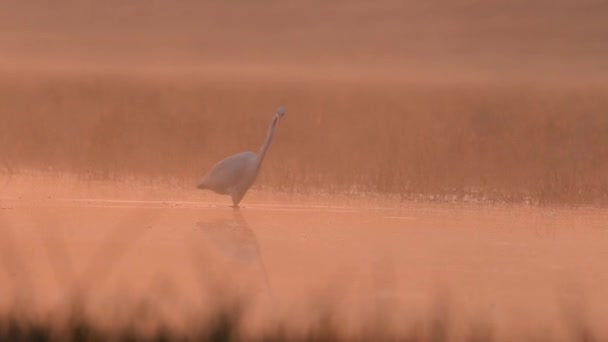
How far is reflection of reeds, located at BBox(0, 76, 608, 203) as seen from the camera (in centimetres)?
1066

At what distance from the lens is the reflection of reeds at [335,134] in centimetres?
1066

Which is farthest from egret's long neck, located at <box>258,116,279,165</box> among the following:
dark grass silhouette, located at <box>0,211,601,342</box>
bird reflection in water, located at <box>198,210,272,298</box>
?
dark grass silhouette, located at <box>0,211,601,342</box>

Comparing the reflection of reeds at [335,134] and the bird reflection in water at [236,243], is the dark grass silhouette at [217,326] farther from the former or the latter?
the reflection of reeds at [335,134]

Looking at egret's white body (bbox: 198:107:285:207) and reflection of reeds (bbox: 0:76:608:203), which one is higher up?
reflection of reeds (bbox: 0:76:608:203)

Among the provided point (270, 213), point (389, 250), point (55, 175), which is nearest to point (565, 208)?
point (270, 213)

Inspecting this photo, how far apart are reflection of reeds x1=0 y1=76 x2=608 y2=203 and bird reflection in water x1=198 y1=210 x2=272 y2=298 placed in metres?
2.14

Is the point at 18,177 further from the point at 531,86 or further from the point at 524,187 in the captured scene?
the point at 531,86

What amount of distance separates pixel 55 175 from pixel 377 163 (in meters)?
4.18

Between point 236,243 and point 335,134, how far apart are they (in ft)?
33.3

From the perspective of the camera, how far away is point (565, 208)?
873 cm

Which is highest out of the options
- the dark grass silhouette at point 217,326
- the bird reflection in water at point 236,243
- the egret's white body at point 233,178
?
the egret's white body at point 233,178

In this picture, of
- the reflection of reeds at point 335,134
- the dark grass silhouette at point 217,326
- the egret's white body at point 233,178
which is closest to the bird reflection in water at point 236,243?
the egret's white body at point 233,178

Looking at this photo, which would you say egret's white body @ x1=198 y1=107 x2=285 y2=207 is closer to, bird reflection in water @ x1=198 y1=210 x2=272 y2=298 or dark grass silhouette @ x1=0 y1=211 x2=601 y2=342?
bird reflection in water @ x1=198 y1=210 x2=272 y2=298

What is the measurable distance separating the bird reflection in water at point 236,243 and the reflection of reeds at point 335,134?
2140 mm
